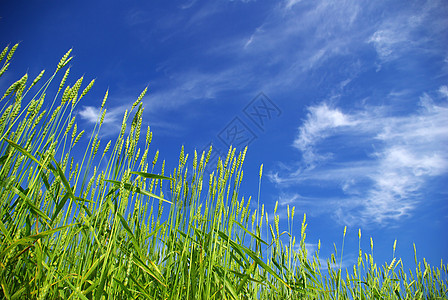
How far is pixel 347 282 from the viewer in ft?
7.40

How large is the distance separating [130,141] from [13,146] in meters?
0.44

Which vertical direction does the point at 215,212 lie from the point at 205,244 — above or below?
above

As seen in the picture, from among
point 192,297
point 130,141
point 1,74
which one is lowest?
point 192,297

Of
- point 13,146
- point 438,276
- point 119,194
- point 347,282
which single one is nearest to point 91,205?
point 119,194

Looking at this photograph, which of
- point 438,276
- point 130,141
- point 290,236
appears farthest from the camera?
point 438,276

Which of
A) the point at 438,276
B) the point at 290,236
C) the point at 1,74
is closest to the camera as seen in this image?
the point at 1,74

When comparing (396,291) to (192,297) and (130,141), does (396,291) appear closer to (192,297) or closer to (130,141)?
(192,297)

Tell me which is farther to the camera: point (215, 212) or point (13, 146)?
point (215, 212)

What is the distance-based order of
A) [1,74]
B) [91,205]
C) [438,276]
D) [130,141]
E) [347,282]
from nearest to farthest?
[1,74]
[130,141]
[91,205]
[347,282]
[438,276]

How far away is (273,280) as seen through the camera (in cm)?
191

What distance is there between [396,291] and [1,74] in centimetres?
293

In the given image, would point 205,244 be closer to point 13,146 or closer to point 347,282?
point 13,146

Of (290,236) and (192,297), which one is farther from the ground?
(290,236)

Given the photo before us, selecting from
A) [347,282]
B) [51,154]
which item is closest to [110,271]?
[51,154]
